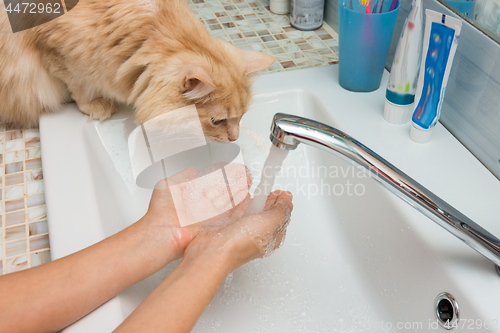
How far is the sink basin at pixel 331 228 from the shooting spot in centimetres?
63

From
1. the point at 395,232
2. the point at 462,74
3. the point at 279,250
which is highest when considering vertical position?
the point at 462,74

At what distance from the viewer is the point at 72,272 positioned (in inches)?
23.2

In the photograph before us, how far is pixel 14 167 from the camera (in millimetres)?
846

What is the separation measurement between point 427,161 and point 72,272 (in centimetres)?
64

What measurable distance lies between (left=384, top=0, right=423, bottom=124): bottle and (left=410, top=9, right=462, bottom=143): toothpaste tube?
30mm

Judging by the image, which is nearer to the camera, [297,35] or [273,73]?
[273,73]

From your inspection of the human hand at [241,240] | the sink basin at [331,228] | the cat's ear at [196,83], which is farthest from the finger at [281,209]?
the cat's ear at [196,83]

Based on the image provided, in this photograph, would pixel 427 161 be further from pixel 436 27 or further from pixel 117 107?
pixel 117 107

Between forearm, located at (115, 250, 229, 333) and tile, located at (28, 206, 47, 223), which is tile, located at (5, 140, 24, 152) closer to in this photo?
tile, located at (28, 206, 47, 223)

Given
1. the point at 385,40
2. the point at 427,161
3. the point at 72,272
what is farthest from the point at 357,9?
the point at 72,272

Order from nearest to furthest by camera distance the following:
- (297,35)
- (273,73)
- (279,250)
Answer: (279,250), (273,73), (297,35)

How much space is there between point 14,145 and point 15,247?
12.4 inches

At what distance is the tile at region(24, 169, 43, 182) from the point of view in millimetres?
818

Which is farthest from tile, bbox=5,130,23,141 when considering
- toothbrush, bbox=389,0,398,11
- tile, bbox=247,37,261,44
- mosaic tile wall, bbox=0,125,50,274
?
toothbrush, bbox=389,0,398,11
